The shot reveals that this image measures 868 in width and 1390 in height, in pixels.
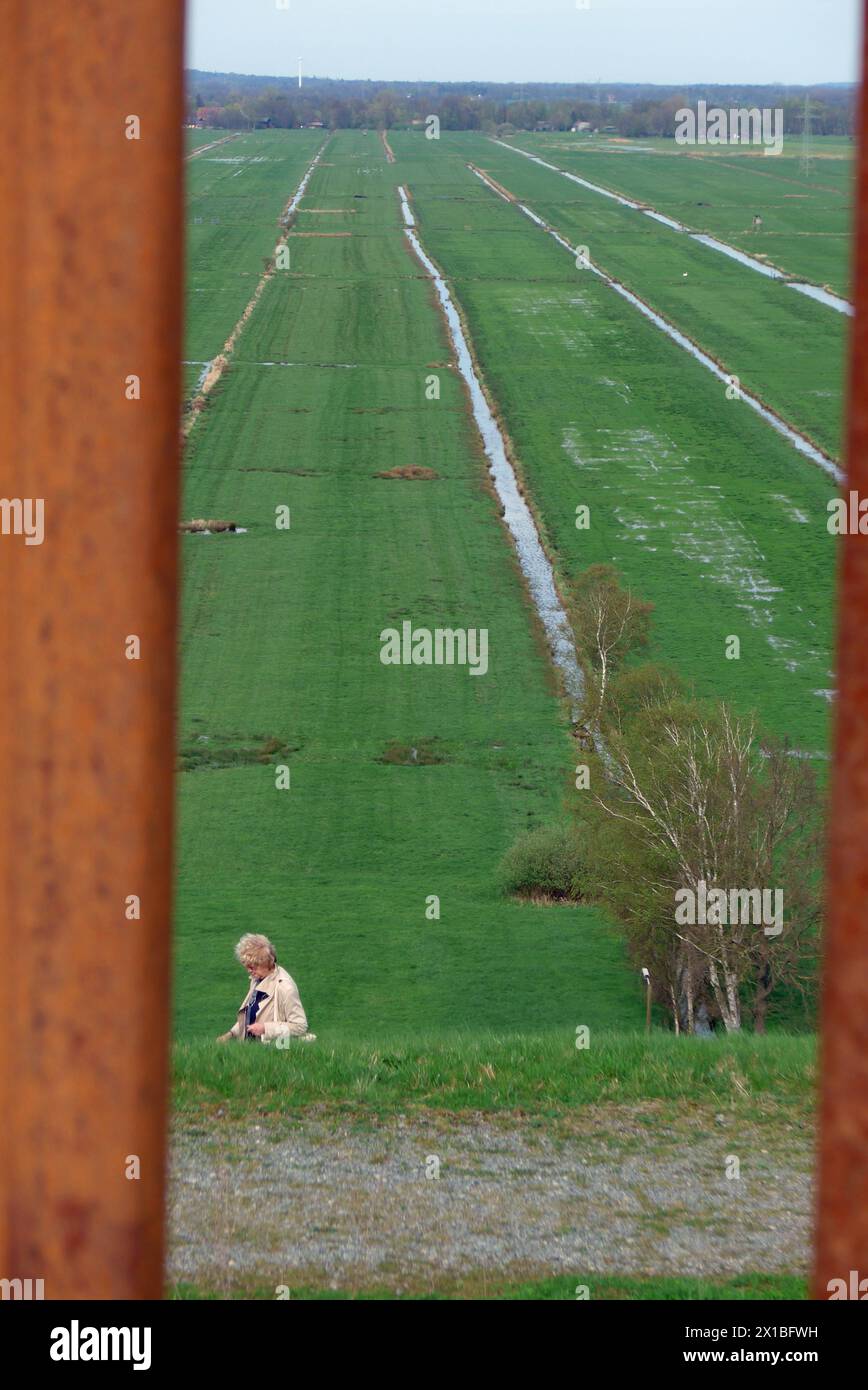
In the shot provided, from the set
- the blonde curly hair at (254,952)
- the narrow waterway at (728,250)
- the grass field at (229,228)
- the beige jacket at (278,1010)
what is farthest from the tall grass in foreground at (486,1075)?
the narrow waterway at (728,250)

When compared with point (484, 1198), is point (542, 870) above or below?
below

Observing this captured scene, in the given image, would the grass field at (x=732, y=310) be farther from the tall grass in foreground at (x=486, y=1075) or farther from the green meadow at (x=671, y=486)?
the tall grass in foreground at (x=486, y=1075)

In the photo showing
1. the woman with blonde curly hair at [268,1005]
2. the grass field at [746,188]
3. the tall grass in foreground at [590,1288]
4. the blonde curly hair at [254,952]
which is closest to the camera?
the tall grass in foreground at [590,1288]

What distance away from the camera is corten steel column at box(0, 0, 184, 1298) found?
48.3 inches

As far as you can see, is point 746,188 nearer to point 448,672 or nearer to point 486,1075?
point 448,672

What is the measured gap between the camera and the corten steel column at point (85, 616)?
4.02ft

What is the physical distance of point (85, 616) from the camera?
49.1 inches

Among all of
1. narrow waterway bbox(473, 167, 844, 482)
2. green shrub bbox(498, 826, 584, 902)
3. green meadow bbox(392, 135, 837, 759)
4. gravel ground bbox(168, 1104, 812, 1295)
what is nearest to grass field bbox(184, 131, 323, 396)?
green meadow bbox(392, 135, 837, 759)

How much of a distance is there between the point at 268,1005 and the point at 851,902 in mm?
9613

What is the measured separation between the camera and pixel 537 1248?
716cm

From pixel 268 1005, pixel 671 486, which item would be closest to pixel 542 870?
pixel 268 1005

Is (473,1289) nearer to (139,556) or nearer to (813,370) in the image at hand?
(139,556)

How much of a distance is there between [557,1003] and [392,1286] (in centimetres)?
1278

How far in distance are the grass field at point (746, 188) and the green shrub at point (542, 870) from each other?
148 ft
